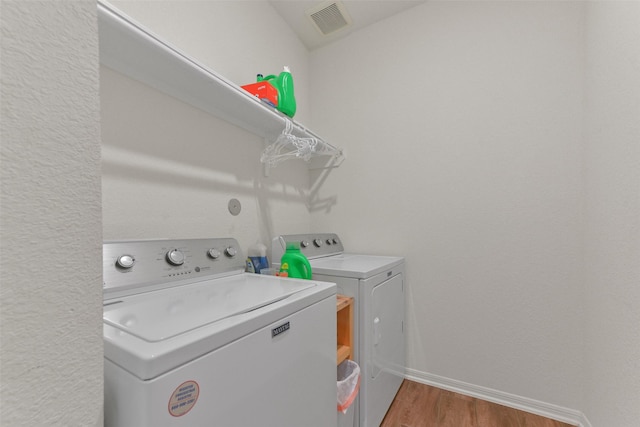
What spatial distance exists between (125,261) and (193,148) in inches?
27.6

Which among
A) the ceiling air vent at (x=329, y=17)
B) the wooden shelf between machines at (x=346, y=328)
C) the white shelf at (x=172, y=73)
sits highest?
the ceiling air vent at (x=329, y=17)

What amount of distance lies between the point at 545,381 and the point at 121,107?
2.73m

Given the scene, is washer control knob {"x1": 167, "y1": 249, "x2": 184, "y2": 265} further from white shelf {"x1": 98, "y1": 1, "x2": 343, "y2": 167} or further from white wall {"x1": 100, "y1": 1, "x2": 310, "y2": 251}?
white shelf {"x1": 98, "y1": 1, "x2": 343, "y2": 167}

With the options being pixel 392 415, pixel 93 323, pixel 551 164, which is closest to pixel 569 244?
pixel 551 164

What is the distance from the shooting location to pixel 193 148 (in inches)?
55.5

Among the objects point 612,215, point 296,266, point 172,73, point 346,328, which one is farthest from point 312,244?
point 612,215

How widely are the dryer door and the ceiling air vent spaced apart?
6.77ft

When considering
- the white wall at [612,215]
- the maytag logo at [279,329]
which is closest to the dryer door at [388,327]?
the maytag logo at [279,329]

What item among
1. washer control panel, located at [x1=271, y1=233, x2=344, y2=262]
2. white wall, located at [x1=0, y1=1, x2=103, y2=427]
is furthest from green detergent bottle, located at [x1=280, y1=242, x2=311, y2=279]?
white wall, located at [x1=0, y1=1, x2=103, y2=427]

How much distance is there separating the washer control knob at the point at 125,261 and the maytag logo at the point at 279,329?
1.98ft

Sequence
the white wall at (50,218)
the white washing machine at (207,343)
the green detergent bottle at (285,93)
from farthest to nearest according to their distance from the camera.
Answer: the green detergent bottle at (285,93)
the white washing machine at (207,343)
the white wall at (50,218)

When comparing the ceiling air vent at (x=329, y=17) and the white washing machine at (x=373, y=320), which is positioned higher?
the ceiling air vent at (x=329, y=17)

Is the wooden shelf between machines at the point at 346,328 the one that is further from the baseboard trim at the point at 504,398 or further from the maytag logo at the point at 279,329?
the baseboard trim at the point at 504,398

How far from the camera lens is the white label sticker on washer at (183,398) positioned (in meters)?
0.52
